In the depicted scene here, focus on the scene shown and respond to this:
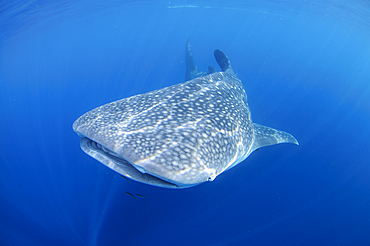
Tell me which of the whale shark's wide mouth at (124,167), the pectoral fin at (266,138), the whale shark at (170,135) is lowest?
the pectoral fin at (266,138)

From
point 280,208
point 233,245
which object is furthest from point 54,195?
point 280,208

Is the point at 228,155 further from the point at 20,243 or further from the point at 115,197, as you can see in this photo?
Result: the point at 20,243

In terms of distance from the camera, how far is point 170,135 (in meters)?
2.21

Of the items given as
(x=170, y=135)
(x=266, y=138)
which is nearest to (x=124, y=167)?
(x=170, y=135)

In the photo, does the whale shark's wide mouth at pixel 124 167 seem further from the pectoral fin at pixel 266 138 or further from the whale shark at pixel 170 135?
the pectoral fin at pixel 266 138

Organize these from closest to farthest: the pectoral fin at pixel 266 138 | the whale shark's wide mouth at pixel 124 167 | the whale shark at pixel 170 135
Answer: the whale shark at pixel 170 135 < the whale shark's wide mouth at pixel 124 167 < the pectoral fin at pixel 266 138

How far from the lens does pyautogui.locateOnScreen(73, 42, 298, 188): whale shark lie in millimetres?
1958

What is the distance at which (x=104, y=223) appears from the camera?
5.06 meters

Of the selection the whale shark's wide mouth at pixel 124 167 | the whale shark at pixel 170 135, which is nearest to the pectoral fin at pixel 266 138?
the whale shark at pixel 170 135

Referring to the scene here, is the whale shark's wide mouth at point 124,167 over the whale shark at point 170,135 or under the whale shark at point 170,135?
under

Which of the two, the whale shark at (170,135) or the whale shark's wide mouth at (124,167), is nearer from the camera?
the whale shark at (170,135)

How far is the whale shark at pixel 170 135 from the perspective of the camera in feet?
6.42

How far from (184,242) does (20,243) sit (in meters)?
5.18

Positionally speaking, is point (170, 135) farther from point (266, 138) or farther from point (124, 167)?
point (266, 138)
